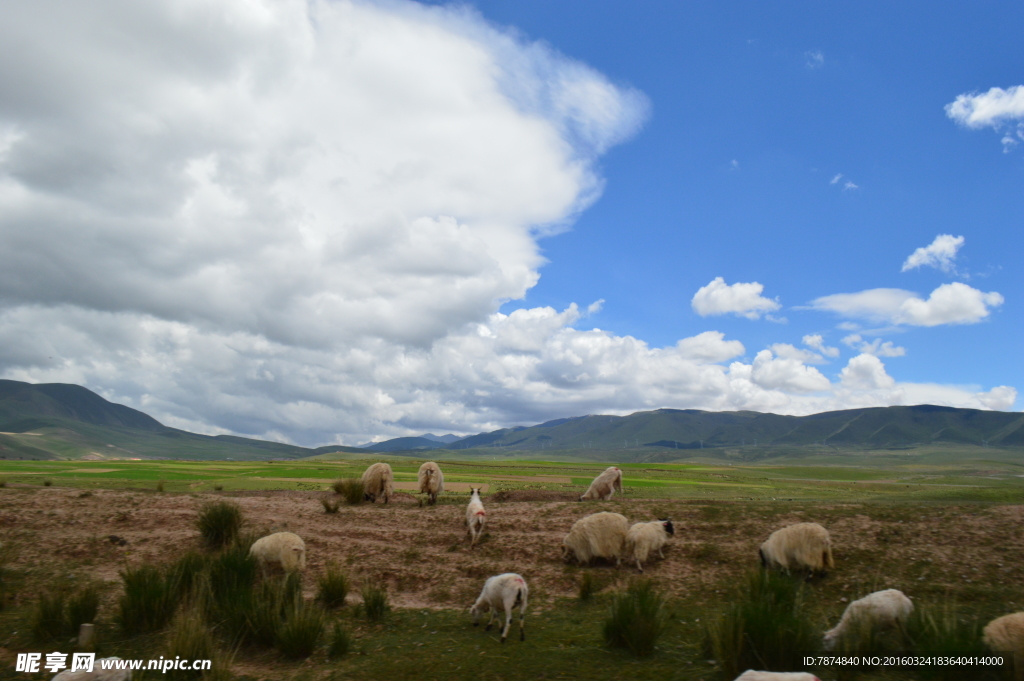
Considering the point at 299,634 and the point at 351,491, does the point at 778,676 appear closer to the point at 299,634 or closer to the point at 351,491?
the point at 299,634

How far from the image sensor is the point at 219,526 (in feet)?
52.3

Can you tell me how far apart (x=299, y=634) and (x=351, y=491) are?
13333mm

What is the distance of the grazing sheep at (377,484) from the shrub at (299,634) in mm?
12945

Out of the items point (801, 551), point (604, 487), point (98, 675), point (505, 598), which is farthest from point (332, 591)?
point (604, 487)

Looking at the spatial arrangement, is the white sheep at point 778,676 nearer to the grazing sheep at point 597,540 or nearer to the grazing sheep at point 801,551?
the grazing sheep at point 801,551

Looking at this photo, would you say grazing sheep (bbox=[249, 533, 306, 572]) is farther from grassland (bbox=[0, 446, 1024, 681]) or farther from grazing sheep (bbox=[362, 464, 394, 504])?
grazing sheep (bbox=[362, 464, 394, 504])

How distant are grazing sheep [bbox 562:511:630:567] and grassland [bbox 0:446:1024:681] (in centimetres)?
36

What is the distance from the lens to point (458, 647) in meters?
9.85

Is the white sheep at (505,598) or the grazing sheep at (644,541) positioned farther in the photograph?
the grazing sheep at (644,541)

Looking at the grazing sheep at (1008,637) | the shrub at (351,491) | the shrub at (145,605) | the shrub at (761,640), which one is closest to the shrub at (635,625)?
the shrub at (761,640)

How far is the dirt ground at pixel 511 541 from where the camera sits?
12969 millimetres

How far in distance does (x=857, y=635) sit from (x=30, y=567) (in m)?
18.6

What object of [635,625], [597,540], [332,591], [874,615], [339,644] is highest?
[874,615]

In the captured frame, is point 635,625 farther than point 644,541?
No
